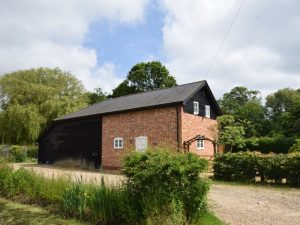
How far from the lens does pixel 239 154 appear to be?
15.2 metres

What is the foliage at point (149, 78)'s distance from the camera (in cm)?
5278

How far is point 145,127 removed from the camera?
69.3 ft

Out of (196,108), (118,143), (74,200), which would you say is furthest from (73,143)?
(74,200)

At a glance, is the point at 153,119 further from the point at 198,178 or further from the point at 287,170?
the point at 198,178

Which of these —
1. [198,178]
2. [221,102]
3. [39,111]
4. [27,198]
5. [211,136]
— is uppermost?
[221,102]

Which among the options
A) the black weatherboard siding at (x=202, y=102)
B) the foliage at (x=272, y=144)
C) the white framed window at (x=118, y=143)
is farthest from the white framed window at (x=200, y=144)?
the foliage at (x=272, y=144)

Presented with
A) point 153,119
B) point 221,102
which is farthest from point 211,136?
point 221,102

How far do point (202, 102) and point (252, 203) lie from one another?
528 inches

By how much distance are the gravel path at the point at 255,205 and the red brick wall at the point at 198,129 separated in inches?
267

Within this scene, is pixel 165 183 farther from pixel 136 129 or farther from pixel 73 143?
pixel 73 143

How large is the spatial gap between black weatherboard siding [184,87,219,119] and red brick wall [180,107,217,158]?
1.33ft

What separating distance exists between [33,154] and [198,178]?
33496mm

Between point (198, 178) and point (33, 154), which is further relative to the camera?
point (33, 154)

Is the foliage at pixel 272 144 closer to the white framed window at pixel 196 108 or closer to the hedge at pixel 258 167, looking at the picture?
the white framed window at pixel 196 108
